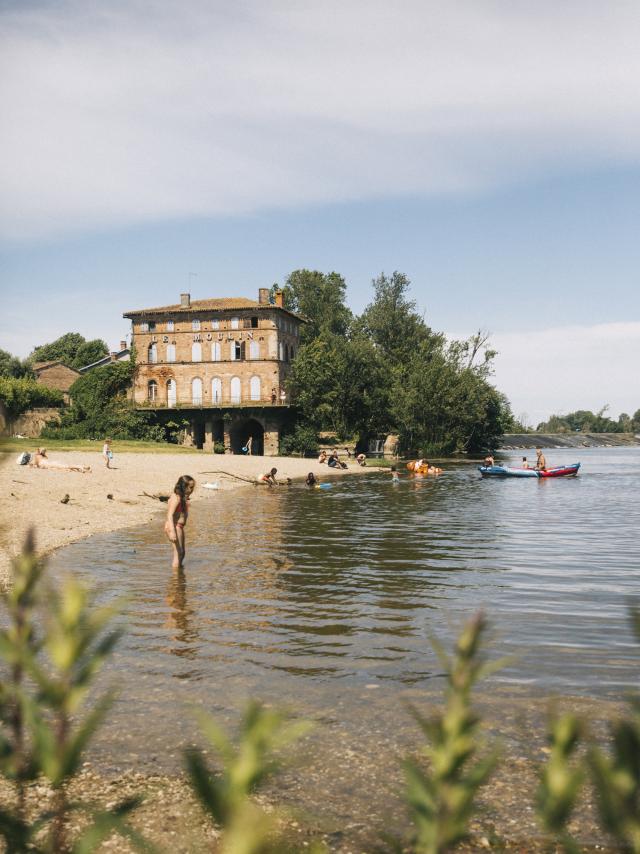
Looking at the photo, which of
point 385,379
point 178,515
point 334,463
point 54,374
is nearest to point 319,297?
point 385,379

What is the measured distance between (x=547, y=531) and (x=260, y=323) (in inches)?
2301

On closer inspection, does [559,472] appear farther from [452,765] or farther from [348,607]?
[452,765]

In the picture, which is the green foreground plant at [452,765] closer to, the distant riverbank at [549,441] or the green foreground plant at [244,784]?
the green foreground plant at [244,784]

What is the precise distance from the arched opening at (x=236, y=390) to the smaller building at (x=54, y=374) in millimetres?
23235

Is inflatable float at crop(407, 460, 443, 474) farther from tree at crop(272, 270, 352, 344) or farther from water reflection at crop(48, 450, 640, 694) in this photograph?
tree at crop(272, 270, 352, 344)

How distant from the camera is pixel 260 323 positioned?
80.3m

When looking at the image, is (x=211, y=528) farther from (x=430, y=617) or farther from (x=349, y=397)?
(x=349, y=397)

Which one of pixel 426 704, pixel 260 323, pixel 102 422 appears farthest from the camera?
pixel 260 323

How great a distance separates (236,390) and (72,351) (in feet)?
172

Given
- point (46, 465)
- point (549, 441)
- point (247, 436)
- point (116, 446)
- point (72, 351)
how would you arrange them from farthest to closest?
point (549, 441), point (72, 351), point (247, 436), point (116, 446), point (46, 465)

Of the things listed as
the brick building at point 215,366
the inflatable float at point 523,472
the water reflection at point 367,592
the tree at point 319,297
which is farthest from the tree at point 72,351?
the water reflection at point 367,592

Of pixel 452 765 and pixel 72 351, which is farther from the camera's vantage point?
pixel 72 351

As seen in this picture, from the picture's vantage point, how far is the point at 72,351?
122m

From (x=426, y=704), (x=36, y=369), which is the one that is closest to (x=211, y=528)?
(x=426, y=704)
